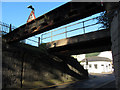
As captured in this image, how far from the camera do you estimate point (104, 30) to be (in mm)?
9961

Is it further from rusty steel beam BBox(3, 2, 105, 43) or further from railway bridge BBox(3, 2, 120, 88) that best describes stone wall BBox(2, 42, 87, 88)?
rusty steel beam BBox(3, 2, 105, 43)

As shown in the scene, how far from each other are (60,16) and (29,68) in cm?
728

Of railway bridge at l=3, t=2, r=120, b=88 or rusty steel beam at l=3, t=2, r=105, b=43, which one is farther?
rusty steel beam at l=3, t=2, r=105, b=43

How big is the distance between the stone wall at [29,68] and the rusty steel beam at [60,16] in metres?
2.31

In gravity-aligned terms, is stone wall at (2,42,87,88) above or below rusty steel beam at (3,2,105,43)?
below

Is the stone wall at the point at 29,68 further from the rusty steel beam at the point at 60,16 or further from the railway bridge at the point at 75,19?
the rusty steel beam at the point at 60,16

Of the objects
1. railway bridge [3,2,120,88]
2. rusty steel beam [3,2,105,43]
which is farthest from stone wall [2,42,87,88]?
rusty steel beam [3,2,105,43]

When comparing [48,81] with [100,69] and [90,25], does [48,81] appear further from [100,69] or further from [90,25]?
[100,69]

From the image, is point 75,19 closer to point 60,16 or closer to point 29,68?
point 60,16

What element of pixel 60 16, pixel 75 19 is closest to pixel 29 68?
pixel 60 16

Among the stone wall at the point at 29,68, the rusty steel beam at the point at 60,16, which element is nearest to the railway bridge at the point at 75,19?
the rusty steel beam at the point at 60,16

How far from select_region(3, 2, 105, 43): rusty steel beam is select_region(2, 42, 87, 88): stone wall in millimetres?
2312

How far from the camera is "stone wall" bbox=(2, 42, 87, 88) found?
398 inches

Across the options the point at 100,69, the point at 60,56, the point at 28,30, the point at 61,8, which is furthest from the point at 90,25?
the point at 100,69
